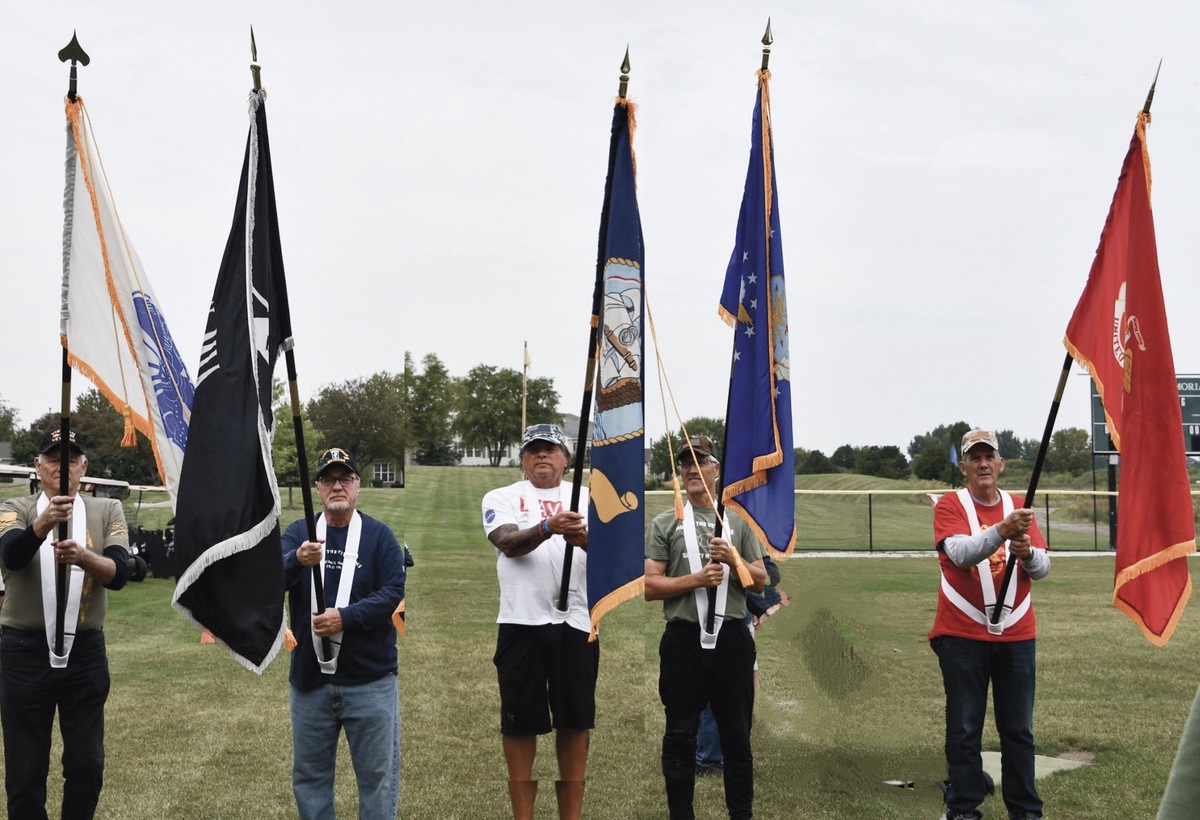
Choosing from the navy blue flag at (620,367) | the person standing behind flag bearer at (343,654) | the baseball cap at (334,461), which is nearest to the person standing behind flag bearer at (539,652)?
the navy blue flag at (620,367)

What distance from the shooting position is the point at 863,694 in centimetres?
728

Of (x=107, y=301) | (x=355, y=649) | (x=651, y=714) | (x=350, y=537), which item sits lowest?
(x=651, y=714)

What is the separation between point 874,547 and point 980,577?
590 inches

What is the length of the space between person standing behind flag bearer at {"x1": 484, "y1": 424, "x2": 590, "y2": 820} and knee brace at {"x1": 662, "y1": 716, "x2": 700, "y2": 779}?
0.40 meters

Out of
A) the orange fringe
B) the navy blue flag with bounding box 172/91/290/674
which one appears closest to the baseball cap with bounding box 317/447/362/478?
the navy blue flag with bounding box 172/91/290/674

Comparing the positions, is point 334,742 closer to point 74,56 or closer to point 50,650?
point 50,650

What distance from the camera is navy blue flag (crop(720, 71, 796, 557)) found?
6.09 m

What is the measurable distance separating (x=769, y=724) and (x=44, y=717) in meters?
4.74

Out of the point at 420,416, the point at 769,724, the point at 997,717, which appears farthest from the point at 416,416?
the point at 997,717

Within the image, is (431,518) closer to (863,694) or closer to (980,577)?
(863,694)

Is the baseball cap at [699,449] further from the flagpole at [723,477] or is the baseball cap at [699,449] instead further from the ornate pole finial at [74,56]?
the ornate pole finial at [74,56]

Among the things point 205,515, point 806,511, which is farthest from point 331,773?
point 806,511

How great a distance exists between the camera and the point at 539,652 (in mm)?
5711

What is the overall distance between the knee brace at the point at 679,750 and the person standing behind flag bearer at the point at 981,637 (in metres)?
1.40
